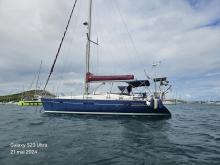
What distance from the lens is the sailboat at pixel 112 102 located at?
2500cm

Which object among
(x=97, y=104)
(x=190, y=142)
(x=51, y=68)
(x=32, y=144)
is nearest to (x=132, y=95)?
(x=97, y=104)

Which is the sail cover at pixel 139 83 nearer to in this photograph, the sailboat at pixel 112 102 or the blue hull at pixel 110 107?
the sailboat at pixel 112 102

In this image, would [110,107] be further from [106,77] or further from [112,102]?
[106,77]

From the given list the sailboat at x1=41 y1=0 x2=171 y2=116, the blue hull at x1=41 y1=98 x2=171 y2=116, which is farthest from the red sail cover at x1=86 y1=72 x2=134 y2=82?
the blue hull at x1=41 y1=98 x2=171 y2=116

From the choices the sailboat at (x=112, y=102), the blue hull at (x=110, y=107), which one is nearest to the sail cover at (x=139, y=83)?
the sailboat at (x=112, y=102)

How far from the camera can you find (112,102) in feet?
82.4

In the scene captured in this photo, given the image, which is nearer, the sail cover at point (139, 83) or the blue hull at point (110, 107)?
the blue hull at point (110, 107)

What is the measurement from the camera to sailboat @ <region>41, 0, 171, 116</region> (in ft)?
82.0

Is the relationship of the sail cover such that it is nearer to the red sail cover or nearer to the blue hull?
the red sail cover

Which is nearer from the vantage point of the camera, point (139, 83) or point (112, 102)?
point (112, 102)

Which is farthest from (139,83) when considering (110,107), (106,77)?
(110,107)

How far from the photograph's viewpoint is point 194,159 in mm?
8680

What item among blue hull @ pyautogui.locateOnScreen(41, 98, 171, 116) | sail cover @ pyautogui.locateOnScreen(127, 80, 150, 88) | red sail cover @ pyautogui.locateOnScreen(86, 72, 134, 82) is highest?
red sail cover @ pyautogui.locateOnScreen(86, 72, 134, 82)

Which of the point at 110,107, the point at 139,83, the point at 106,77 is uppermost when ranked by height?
the point at 106,77
